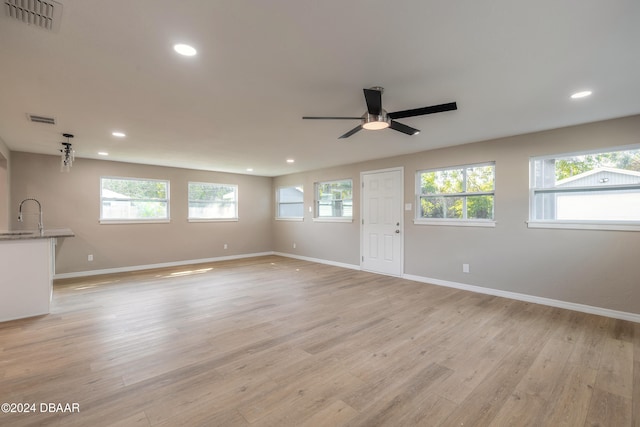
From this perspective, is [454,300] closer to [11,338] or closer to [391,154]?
[391,154]

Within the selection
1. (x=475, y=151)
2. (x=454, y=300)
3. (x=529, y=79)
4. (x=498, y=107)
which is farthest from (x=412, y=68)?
(x=454, y=300)

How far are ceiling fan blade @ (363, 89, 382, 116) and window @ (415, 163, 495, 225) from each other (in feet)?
9.63

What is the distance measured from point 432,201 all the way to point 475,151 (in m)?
1.10

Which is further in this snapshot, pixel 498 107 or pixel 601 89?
pixel 498 107

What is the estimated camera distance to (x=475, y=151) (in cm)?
469

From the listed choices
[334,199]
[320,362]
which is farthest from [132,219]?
[320,362]

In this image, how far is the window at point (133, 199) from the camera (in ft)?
20.2

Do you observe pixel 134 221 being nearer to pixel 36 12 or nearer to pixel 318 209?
pixel 318 209

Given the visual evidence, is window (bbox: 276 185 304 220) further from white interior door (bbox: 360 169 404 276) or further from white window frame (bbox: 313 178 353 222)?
white interior door (bbox: 360 169 404 276)

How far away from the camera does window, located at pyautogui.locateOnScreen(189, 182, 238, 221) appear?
7355 mm

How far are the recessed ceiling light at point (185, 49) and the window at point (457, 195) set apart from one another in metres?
4.36

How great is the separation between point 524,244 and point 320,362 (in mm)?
3491

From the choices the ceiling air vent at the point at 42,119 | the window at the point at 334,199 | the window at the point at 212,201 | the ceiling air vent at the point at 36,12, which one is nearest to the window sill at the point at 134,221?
the window at the point at 212,201

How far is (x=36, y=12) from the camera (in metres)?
1.64
